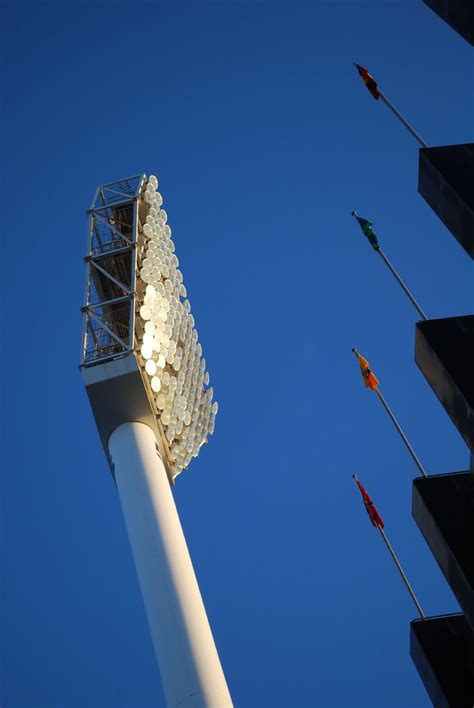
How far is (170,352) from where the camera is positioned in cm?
3478

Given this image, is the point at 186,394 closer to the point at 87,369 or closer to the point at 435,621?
the point at 87,369

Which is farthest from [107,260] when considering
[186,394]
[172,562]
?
[172,562]

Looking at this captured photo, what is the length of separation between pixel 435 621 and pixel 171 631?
258 inches

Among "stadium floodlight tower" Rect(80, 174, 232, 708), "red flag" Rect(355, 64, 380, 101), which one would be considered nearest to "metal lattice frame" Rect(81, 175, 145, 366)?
"stadium floodlight tower" Rect(80, 174, 232, 708)

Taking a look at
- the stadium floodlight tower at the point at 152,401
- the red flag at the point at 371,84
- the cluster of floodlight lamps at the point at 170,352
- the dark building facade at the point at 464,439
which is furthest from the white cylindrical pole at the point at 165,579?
the red flag at the point at 371,84

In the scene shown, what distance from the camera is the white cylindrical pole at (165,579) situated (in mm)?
25828

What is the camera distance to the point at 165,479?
30922mm

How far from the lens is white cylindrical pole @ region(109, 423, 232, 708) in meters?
25.8

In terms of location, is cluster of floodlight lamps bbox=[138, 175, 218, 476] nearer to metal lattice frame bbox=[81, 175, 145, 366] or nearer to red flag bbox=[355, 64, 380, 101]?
metal lattice frame bbox=[81, 175, 145, 366]

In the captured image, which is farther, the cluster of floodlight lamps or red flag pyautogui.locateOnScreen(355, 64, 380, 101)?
the cluster of floodlight lamps

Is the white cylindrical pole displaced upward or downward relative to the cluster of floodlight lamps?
downward

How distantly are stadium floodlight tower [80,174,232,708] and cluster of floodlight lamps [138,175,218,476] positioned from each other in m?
0.04

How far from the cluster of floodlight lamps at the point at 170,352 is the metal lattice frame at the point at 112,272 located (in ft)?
1.79

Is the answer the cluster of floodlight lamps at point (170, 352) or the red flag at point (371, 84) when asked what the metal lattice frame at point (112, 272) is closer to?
the cluster of floodlight lamps at point (170, 352)
